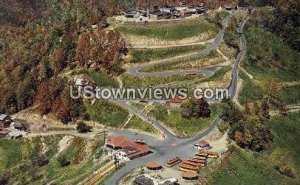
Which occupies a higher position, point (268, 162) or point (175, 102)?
point (175, 102)

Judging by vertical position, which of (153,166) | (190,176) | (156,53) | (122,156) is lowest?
(122,156)

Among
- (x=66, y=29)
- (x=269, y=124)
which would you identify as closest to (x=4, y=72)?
(x=66, y=29)

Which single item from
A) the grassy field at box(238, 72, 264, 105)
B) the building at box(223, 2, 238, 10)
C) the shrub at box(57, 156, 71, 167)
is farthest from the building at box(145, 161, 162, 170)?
the building at box(223, 2, 238, 10)

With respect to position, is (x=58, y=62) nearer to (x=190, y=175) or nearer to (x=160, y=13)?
(x=160, y=13)

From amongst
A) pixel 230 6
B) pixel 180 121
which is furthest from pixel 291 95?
pixel 230 6

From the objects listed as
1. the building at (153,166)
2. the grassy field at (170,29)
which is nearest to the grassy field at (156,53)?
the grassy field at (170,29)

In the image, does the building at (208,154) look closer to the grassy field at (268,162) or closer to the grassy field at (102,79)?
the grassy field at (268,162)

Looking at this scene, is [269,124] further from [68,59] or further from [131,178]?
[68,59]
